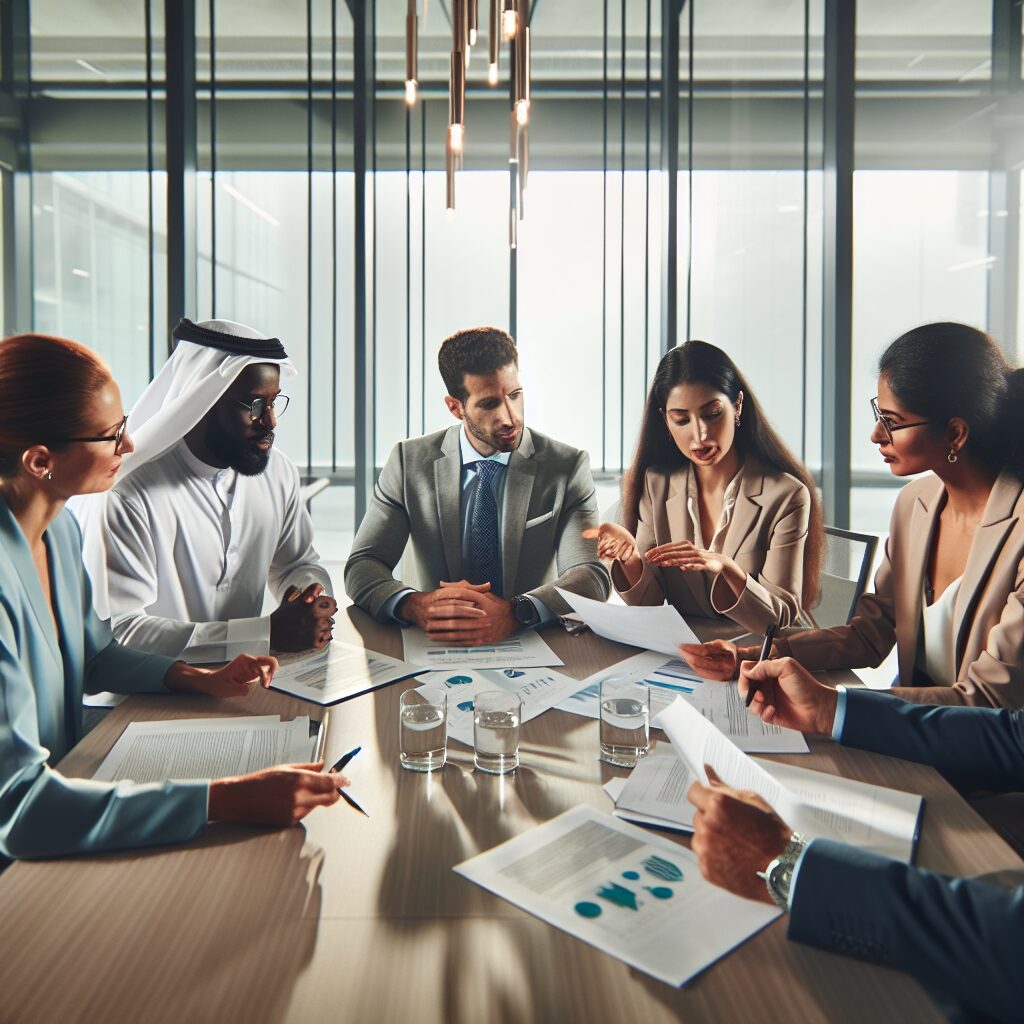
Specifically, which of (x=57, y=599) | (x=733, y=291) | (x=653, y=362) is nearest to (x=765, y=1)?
(x=733, y=291)

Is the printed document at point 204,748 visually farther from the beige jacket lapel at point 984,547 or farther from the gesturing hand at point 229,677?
the beige jacket lapel at point 984,547

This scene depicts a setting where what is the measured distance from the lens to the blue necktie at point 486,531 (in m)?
2.84

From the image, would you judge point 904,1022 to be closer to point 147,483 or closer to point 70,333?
point 147,483

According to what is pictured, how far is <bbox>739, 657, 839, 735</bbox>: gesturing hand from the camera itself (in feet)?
4.90

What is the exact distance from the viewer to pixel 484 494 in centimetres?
285

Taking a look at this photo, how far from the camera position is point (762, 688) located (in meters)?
1.57

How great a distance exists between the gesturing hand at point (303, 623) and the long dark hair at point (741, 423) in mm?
1225

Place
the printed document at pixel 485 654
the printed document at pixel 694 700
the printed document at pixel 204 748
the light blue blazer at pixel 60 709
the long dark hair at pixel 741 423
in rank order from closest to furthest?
the light blue blazer at pixel 60 709
the printed document at pixel 204 748
the printed document at pixel 694 700
the printed document at pixel 485 654
the long dark hair at pixel 741 423

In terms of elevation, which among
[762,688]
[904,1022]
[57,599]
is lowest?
[904,1022]

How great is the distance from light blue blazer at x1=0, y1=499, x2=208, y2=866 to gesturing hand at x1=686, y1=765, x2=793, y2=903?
683 millimetres

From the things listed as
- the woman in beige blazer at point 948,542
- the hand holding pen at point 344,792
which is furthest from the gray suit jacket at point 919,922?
the woman in beige blazer at point 948,542

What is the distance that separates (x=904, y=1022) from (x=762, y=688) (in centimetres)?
80

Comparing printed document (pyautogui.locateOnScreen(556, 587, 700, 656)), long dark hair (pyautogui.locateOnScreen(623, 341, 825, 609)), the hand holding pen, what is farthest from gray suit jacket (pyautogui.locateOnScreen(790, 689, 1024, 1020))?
long dark hair (pyautogui.locateOnScreen(623, 341, 825, 609))

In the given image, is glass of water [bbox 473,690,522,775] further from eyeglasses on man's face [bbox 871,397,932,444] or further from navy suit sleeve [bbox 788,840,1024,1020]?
eyeglasses on man's face [bbox 871,397,932,444]
